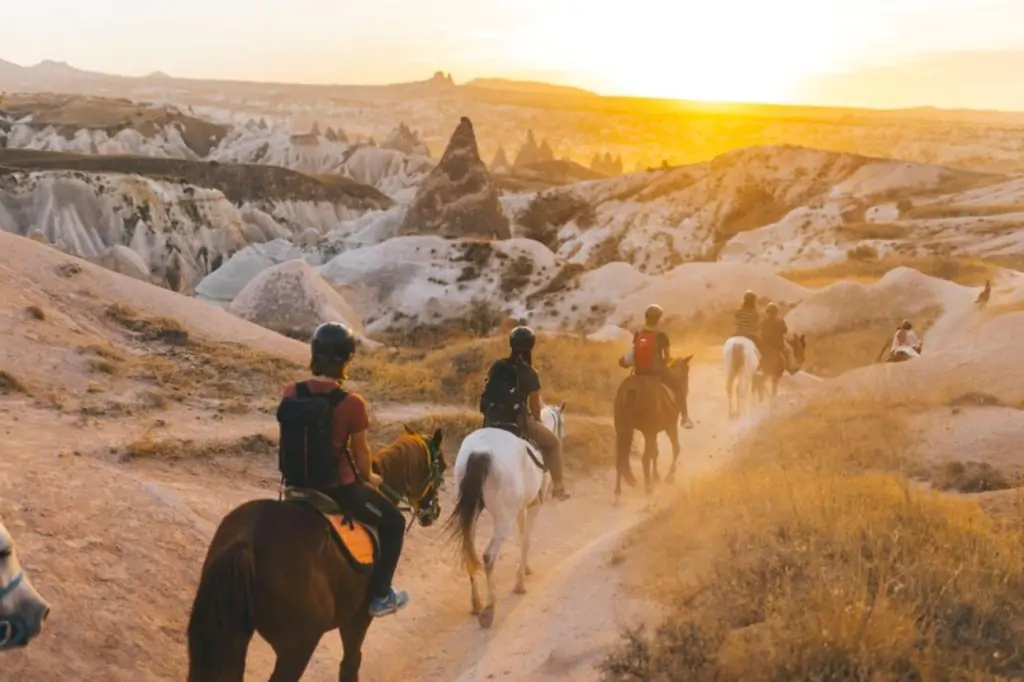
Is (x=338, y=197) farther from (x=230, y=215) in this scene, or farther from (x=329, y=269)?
(x=329, y=269)

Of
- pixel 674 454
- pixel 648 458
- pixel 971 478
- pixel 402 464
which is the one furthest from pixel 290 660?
pixel 971 478

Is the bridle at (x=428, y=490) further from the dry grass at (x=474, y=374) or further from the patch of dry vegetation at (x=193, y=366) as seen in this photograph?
the dry grass at (x=474, y=374)

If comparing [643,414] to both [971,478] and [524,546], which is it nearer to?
[524,546]

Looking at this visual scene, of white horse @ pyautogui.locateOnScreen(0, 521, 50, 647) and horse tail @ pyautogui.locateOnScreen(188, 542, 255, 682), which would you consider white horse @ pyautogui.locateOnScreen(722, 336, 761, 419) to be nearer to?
horse tail @ pyautogui.locateOnScreen(188, 542, 255, 682)

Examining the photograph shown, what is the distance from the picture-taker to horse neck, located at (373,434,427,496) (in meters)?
7.12

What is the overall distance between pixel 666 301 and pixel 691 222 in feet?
125

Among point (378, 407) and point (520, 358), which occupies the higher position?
point (520, 358)

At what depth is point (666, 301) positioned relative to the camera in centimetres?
3541

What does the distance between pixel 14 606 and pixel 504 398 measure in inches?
221

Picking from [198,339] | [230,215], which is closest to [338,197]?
[230,215]

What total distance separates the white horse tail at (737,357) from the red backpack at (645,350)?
5403 mm

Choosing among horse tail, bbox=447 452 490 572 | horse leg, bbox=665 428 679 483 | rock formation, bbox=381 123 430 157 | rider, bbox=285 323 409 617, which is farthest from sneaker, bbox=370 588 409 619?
rock formation, bbox=381 123 430 157

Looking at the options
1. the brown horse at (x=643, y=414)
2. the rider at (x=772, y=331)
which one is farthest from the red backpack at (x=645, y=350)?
Result: the rider at (x=772, y=331)

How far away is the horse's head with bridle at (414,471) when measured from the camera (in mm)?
7156
